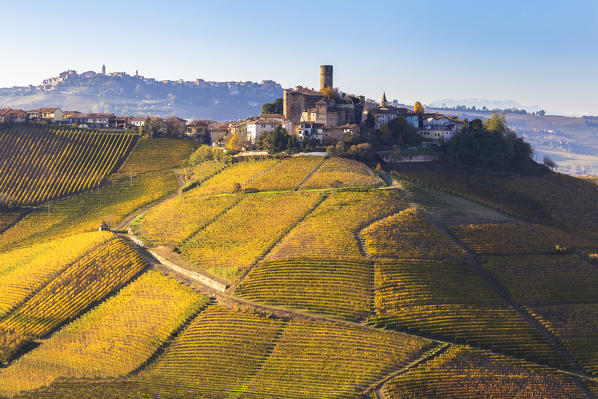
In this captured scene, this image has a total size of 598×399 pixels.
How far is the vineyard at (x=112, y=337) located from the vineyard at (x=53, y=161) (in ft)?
128

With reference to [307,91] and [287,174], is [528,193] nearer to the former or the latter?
[287,174]

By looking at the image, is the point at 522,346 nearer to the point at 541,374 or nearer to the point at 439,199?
the point at 541,374

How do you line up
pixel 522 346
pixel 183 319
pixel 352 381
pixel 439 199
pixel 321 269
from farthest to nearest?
pixel 439 199 < pixel 321 269 < pixel 183 319 < pixel 522 346 < pixel 352 381

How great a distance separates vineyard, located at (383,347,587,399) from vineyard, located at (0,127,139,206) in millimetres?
65058

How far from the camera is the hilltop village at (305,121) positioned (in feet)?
319

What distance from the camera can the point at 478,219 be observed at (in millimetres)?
72312

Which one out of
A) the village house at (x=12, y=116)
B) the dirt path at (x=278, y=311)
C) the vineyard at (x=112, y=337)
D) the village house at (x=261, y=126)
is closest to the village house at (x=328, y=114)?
the village house at (x=261, y=126)

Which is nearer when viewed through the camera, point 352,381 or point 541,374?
point 352,381

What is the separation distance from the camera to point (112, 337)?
52406mm

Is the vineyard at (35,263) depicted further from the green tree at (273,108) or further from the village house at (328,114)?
the green tree at (273,108)

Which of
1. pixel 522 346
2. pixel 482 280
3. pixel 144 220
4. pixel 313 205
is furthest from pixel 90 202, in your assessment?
pixel 522 346

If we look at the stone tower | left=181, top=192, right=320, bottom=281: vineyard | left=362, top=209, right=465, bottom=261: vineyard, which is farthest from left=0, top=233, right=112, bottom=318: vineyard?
the stone tower

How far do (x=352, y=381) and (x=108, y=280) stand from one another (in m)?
30.4

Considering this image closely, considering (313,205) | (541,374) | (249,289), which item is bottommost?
(541,374)
